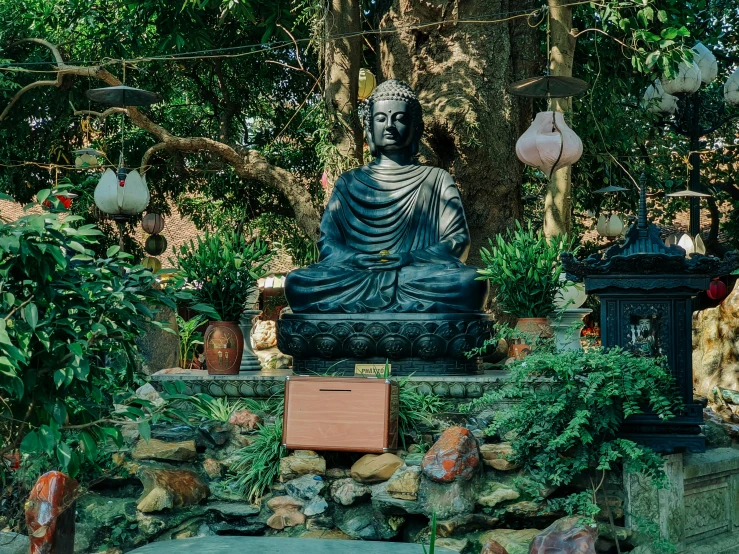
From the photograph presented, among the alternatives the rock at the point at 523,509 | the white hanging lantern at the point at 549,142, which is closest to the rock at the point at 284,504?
the rock at the point at 523,509

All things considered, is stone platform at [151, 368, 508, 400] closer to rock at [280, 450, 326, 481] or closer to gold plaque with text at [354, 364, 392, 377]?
gold plaque with text at [354, 364, 392, 377]

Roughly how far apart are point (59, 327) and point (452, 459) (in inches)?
104

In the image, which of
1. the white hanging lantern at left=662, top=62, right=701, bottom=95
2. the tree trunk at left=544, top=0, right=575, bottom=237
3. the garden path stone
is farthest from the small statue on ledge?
the garden path stone

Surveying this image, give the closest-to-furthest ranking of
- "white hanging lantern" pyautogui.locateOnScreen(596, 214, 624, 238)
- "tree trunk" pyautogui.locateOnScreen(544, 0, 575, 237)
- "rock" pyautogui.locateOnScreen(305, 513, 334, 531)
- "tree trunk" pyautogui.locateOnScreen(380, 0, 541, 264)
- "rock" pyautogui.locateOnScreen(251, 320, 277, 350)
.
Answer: "rock" pyautogui.locateOnScreen(305, 513, 334, 531) → "tree trunk" pyautogui.locateOnScreen(544, 0, 575, 237) → "tree trunk" pyautogui.locateOnScreen(380, 0, 541, 264) → "white hanging lantern" pyautogui.locateOnScreen(596, 214, 624, 238) → "rock" pyautogui.locateOnScreen(251, 320, 277, 350)

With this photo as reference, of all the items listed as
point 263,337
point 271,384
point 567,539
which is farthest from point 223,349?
point 263,337

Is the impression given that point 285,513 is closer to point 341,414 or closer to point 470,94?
point 341,414

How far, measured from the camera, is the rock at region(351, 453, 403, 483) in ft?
17.6

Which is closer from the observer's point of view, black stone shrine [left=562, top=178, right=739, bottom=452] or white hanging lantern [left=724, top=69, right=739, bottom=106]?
black stone shrine [left=562, top=178, right=739, bottom=452]

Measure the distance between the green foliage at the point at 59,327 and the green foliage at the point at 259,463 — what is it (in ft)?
7.91

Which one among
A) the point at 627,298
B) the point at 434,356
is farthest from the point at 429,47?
the point at 627,298

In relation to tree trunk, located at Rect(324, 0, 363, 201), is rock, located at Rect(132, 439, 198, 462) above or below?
below

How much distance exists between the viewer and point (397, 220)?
8.13 meters

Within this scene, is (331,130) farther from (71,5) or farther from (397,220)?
(71,5)

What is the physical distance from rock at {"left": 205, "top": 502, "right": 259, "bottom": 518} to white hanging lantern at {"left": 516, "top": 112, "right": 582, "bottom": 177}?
144 inches
